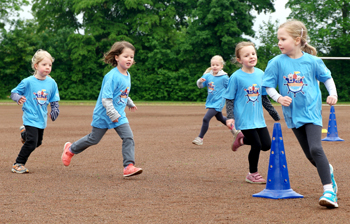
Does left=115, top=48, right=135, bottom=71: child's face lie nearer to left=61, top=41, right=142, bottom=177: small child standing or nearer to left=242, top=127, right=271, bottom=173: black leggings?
left=61, top=41, right=142, bottom=177: small child standing

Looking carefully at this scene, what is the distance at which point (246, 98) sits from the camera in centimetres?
587

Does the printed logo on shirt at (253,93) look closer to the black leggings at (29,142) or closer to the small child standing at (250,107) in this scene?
the small child standing at (250,107)

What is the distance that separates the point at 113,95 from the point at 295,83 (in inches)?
94.5

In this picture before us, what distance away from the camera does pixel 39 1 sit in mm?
46344

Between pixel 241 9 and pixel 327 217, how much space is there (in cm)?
3490

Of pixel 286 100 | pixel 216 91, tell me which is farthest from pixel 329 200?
pixel 216 91

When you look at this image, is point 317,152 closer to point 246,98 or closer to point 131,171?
point 246,98

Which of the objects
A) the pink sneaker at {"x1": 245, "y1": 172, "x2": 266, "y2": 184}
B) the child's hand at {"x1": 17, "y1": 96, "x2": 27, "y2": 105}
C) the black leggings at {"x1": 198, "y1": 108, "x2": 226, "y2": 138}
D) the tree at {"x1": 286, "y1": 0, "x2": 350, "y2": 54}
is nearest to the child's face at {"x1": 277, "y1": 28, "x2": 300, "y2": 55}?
the pink sneaker at {"x1": 245, "y1": 172, "x2": 266, "y2": 184}

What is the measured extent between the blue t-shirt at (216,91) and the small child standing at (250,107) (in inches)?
154

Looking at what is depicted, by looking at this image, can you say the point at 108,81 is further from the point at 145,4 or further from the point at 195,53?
the point at 145,4

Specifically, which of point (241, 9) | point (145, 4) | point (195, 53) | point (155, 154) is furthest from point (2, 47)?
point (155, 154)

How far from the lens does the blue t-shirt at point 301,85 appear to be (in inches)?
177

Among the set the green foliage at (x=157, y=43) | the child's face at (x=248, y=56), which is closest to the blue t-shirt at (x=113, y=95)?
the child's face at (x=248, y=56)

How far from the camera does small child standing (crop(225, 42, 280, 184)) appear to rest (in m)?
5.75
